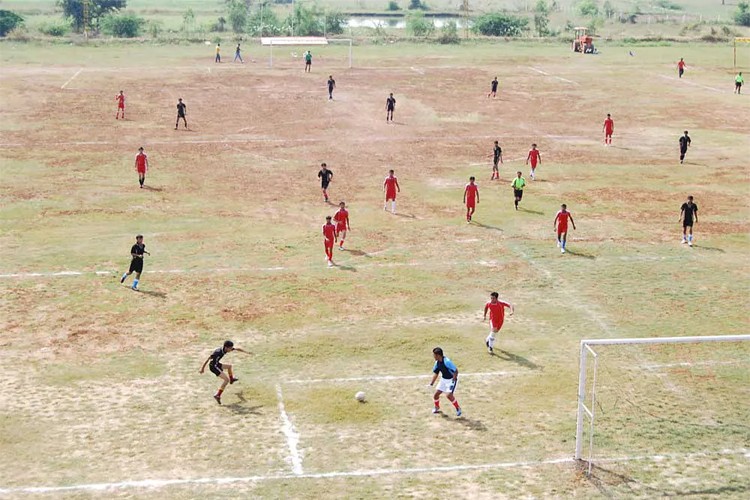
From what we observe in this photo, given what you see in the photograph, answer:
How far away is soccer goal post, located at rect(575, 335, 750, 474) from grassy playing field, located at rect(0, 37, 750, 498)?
0.34ft

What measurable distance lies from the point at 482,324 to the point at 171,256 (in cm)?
1188

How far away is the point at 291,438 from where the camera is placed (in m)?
21.4

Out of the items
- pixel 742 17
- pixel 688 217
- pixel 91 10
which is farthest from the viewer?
pixel 742 17

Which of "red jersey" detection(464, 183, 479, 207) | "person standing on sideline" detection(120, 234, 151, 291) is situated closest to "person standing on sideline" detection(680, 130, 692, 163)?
"red jersey" detection(464, 183, 479, 207)

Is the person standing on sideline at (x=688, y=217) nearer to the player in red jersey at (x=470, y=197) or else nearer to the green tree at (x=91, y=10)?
the player in red jersey at (x=470, y=197)

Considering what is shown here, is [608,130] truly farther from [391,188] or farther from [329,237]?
[329,237]

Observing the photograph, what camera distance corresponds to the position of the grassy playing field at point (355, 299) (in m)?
20.5

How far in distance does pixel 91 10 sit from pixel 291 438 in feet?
361

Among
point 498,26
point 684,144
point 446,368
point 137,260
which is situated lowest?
point 446,368

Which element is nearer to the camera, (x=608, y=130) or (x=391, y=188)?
(x=391, y=188)

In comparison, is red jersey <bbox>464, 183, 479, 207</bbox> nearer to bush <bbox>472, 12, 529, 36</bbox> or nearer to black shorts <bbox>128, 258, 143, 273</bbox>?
black shorts <bbox>128, 258, 143, 273</bbox>

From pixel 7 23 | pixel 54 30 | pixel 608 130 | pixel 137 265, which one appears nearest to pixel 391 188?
pixel 137 265

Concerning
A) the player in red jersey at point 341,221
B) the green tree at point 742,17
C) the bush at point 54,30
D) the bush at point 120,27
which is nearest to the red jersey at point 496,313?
the player in red jersey at point 341,221

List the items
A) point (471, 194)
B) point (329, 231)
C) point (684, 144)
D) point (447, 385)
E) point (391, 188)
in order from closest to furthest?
point (447, 385), point (329, 231), point (471, 194), point (391, 188), point (684, 144)
